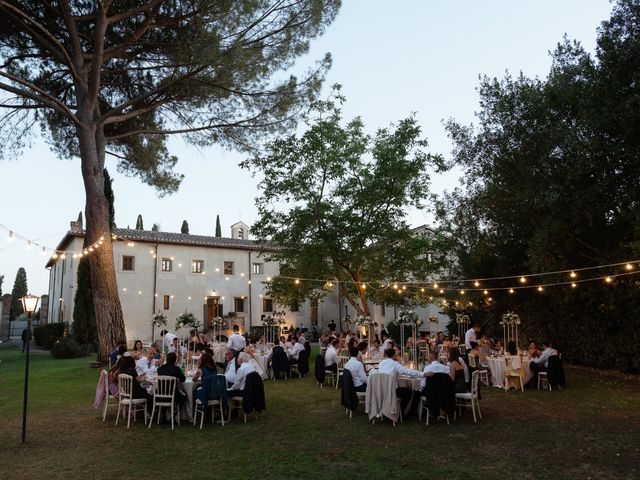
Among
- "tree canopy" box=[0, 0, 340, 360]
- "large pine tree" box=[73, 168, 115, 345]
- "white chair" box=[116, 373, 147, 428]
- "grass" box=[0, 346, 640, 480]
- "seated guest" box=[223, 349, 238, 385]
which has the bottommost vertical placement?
"grass" box=[0, 346, 640, 480]

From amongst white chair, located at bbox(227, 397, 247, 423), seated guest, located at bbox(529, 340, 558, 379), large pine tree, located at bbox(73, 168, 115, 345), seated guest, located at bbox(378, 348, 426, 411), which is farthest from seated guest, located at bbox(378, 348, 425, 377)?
large pine tree, located at bbox(73, 168, 115, 345)

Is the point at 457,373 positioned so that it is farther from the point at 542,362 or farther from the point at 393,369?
the point at 542,362

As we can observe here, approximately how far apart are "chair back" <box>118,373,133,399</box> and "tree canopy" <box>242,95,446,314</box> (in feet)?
26.4

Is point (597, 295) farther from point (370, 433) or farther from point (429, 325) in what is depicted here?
point (429, 325)

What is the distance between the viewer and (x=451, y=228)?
49.7ft

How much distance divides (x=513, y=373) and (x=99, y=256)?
1090 centimetres

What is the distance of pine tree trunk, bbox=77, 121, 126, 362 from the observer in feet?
43.5

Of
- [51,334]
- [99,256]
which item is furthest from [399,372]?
[51,334]

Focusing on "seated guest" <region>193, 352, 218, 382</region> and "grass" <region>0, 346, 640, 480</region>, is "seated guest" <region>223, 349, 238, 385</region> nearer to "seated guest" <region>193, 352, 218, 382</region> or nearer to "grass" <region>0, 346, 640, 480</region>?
"seated guest" <region>193, 352, 218, 382</region>

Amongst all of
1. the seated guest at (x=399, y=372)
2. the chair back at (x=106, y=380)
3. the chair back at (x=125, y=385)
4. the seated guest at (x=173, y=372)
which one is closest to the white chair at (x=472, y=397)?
the seated guest at (x=399, y=372)

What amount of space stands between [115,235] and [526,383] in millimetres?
20796

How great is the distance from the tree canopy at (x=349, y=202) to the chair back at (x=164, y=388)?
7942 millimetres

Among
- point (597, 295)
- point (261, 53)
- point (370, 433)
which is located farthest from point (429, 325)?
point (370, 433)

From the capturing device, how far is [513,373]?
10.2 m
